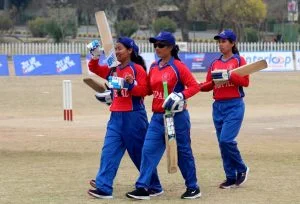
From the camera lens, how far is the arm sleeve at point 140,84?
413 inches

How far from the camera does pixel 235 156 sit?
11.4m

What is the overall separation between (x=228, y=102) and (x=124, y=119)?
152 centimetres

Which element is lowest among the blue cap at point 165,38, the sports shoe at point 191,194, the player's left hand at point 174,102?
the sports shoe at point 191,194

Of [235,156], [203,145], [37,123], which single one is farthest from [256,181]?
[37,123]

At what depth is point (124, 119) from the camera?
1059 centimetres

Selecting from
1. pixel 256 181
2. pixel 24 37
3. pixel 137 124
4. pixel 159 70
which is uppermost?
pixel 159 70

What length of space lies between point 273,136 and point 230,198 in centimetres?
875

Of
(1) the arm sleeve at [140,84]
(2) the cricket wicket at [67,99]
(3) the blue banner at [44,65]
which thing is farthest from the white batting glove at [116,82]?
(3) the blue banner at [44,65]

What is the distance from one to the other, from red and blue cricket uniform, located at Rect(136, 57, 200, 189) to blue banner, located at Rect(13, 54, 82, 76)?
96.7 ft

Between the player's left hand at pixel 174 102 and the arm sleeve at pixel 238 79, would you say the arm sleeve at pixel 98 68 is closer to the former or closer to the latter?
the player's left hand at pixel 174 102

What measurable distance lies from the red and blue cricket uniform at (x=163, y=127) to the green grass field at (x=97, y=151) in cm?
36

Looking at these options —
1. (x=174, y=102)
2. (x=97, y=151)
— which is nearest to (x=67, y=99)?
(x=97, y=151)

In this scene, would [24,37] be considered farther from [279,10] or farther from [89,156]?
[89,156]

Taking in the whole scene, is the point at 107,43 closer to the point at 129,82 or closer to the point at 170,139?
the point at 129,82
